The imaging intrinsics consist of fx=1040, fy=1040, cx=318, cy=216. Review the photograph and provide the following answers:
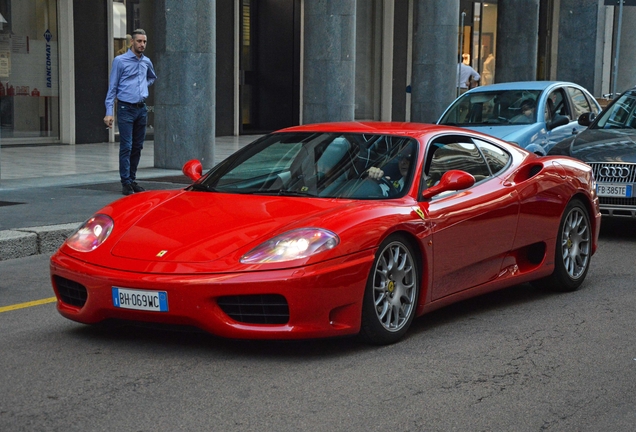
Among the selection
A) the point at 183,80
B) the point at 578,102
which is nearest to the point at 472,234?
the point at 578,102

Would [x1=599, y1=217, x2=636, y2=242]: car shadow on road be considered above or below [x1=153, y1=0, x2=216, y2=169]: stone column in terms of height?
below

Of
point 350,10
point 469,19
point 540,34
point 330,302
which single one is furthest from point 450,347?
point 540,34

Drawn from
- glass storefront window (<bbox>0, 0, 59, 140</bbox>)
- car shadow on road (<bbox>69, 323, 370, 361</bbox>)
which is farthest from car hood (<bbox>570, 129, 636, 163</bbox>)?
glass storefront window (<bbox>0, 0, 59, 140</bbox>)

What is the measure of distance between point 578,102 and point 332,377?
10375 mm

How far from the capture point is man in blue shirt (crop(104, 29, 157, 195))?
1253 cm

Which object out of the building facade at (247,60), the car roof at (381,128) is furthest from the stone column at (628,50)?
the car roof at (381,128)

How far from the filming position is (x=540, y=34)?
39250 mm

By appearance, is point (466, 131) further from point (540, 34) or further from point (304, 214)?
point (540, 34)

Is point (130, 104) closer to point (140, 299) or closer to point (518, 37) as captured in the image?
point (140, 299)

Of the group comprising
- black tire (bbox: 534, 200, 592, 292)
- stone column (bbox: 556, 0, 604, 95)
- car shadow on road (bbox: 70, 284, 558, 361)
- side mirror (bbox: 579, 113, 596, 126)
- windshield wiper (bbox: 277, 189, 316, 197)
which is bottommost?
car shadow on road (bbox: 70, 284, 558, 361)

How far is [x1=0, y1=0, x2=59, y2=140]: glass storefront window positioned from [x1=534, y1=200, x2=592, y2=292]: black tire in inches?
598

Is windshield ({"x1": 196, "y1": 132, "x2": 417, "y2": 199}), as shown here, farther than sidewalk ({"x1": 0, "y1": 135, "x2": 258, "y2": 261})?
No

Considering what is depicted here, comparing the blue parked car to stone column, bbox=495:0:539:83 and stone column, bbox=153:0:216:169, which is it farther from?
stone column, bbox=495:0:539:83

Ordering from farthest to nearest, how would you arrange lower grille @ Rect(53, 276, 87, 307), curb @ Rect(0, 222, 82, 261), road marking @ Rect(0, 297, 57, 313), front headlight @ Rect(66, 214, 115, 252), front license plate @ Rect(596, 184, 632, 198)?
front license plate @ Rect(596, 184, 632, 198)
curb @ Rect(0, 222, 82, 261)
road marking @ Rect(0, 297, 57, 313)
front headlight @ Rect(66, 214, 115, 252)
lower grille @ Rect(53, 276, 87, 307)
